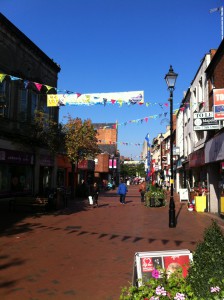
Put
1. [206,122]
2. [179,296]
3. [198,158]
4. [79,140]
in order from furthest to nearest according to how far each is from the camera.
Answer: [79,140] < [198,158] < [206,122] < [179,296]

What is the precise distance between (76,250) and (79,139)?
2014cm

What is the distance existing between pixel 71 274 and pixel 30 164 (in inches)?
712

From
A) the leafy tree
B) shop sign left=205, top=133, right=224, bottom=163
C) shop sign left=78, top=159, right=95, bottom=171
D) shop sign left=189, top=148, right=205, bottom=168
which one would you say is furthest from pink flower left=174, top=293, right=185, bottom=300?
shop sign left=78, top=159, right=95, bottom=171

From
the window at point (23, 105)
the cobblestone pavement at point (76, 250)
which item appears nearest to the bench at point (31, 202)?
the cobblestone pavement at point (76, 250)

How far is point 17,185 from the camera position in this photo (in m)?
23.0

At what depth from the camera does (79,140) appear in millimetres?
28984

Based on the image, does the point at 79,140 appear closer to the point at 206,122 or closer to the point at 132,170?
the point at 206,122

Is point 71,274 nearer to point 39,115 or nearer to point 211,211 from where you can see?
point 211,211

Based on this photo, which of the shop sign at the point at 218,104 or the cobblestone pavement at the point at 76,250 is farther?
the shop sign at the point at 218,104

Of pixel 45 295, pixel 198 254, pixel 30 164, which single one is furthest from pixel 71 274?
pixel 30 164

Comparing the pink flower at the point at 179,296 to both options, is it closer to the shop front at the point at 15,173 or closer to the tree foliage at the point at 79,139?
the shop front at the point at 15,173

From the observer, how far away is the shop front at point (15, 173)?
20.9 meters

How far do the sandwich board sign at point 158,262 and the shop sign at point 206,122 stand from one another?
44.3 ft

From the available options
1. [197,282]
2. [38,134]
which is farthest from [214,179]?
[197,282]
